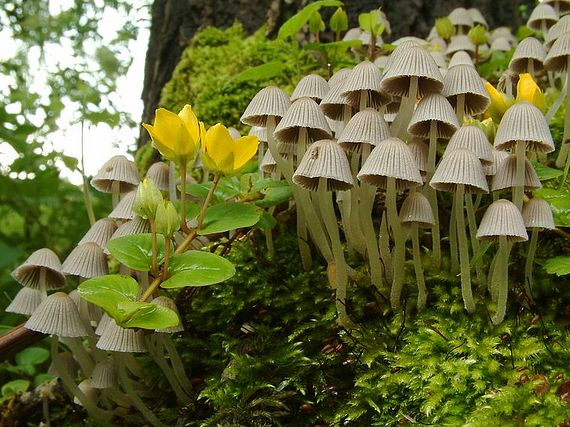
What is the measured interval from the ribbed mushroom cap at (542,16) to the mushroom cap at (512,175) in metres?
1.50

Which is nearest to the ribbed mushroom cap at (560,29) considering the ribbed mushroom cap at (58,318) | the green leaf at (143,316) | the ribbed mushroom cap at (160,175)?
the ribbed mushroom cap at (160,175)

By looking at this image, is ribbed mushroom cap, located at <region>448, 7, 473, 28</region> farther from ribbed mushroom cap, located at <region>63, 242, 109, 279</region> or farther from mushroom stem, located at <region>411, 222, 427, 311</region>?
ribbed mushroom cap, located at <region>63, 242, 109, 279</region>

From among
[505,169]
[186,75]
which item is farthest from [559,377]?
[186,75]

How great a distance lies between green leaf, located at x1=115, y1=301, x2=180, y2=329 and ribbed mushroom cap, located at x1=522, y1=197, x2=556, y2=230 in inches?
33.6

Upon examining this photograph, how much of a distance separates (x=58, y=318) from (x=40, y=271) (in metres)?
0.28

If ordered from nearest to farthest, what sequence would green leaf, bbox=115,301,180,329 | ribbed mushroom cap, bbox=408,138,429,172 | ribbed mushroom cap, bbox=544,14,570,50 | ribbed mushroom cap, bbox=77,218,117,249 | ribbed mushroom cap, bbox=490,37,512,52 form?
green leaf, bbox=115,301,180,329 → ribbed mushroom cap, bbox=408,138,429,172 → ribbed mushroom cap, bbox=77,218,117,249 → ribbed mushroom cap, bbox=544,14,570,50 → ribbed mushroom cap, bbox=490,37,512,52

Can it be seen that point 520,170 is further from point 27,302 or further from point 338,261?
point 27,302

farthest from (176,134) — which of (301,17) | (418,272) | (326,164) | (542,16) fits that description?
(542,16)

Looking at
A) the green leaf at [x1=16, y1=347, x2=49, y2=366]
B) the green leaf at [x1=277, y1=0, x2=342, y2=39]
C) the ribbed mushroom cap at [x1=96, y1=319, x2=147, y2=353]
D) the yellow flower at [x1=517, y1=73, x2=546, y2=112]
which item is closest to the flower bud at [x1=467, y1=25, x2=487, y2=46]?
the green leaf at [x1=277, y1=0, x2=342, y2=39]

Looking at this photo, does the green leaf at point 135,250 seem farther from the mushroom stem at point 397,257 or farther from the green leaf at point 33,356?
the green leaf at point 33,356

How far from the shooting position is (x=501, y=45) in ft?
9.20

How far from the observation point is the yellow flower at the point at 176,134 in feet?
4.17

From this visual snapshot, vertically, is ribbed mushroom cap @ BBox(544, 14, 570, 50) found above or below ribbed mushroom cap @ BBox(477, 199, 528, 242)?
above

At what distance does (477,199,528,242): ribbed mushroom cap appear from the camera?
3.99ft
